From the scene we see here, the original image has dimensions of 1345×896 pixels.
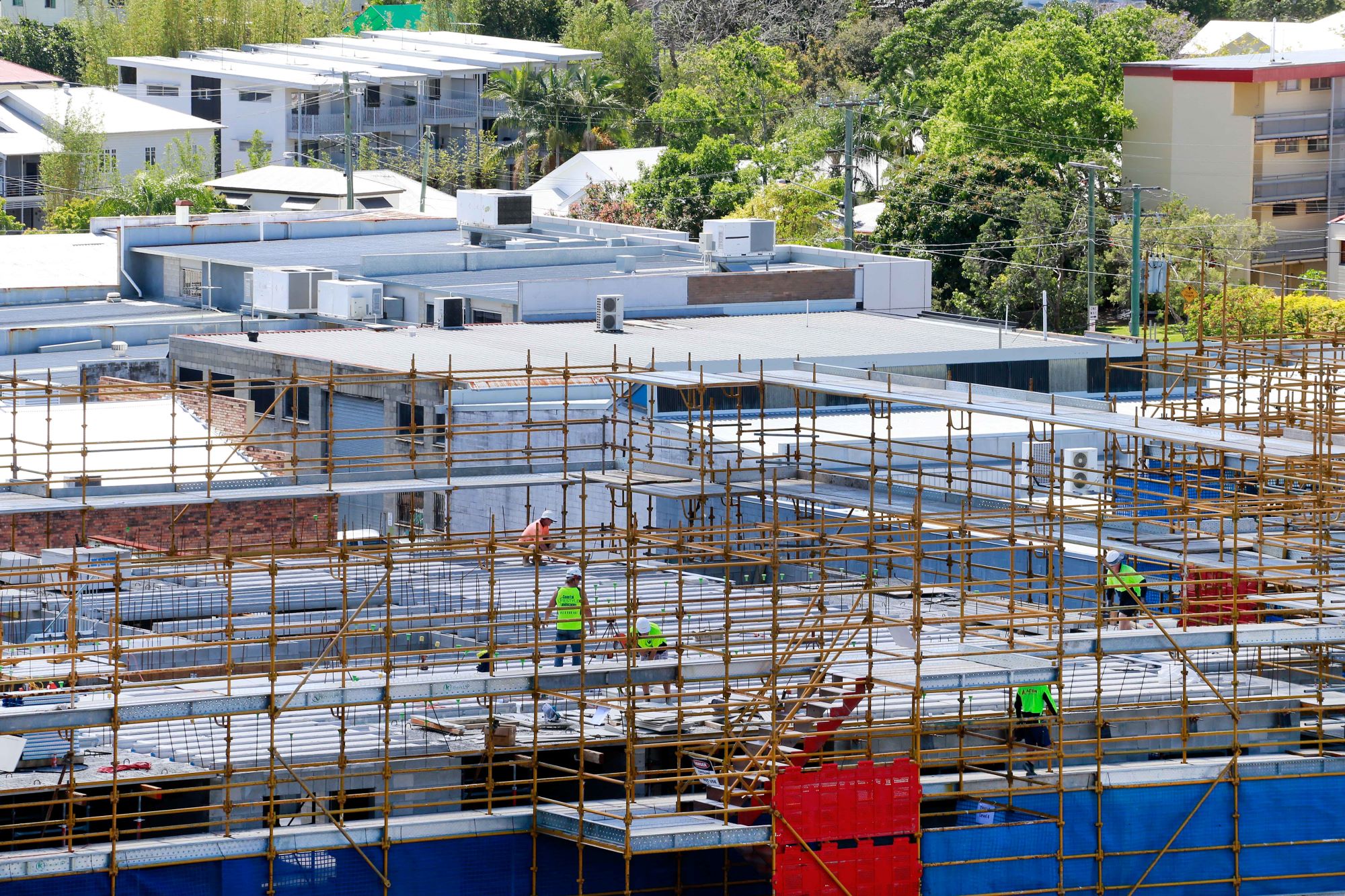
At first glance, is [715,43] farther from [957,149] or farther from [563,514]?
[563,514]

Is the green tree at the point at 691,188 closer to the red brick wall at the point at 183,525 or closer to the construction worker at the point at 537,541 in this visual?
the red brick wall at the point at 183,525

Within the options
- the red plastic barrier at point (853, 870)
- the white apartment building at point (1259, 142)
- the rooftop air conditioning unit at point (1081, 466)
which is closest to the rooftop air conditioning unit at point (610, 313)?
the rooftop air conditioning unit at point (1081, 466)

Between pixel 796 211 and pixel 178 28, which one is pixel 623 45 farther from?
pixel 796 211

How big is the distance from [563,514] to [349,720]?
8.50 m

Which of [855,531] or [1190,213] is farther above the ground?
[1190,213]

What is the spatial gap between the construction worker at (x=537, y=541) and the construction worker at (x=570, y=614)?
47 centimetres

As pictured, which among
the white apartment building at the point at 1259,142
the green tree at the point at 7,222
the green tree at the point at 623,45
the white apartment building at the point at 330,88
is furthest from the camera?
the green tree at the point at 623,45

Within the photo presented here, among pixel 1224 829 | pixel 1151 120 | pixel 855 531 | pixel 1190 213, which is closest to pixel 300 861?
pixel 1224 829

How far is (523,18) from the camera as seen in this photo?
423ft

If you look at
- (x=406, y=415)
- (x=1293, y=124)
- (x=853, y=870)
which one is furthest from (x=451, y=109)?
(x=853, y=870)

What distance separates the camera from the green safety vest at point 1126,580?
90.9 ft

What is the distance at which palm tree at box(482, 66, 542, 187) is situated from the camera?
10381cm

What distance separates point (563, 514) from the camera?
117 ft

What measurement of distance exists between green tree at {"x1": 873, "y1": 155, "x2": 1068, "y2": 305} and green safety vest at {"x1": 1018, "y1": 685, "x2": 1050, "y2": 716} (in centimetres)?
4802
